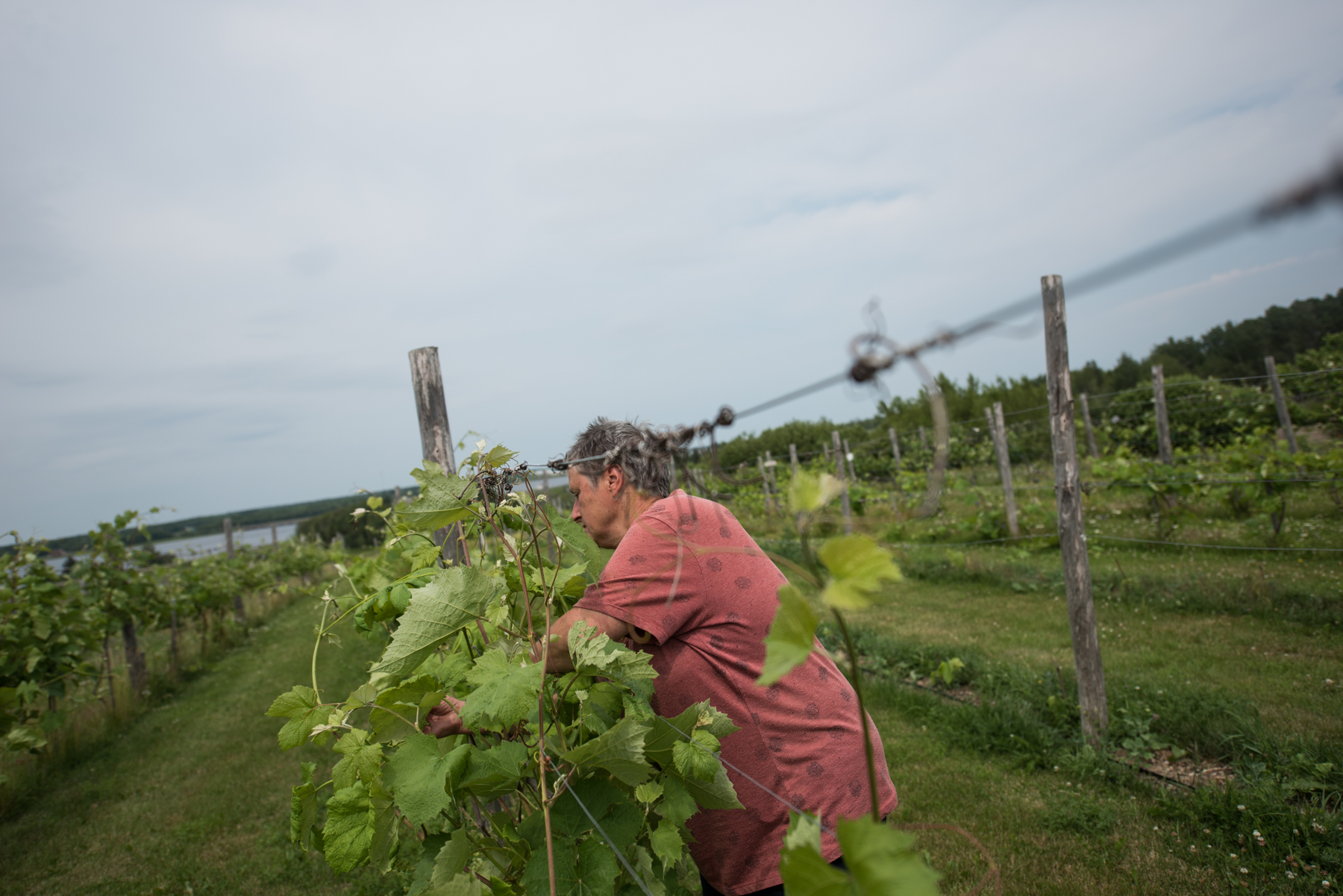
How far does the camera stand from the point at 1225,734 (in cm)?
361

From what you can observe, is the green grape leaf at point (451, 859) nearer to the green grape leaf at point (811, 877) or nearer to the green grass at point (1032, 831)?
the green grape leaf at point (811, 877)

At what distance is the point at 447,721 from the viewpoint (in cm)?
160

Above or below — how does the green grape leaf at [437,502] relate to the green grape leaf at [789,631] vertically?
above

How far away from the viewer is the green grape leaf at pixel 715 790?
1.42 m

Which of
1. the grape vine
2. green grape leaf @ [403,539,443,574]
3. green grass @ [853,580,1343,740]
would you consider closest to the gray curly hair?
the grape vine

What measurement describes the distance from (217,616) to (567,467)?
37.7 ft

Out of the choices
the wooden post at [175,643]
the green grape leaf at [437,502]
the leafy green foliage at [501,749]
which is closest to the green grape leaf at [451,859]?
the leafy green foliage at [501,749]

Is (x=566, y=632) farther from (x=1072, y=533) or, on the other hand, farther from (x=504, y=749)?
(x=1072, y=533)

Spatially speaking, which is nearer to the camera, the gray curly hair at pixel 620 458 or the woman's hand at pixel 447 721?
the woman's hand at pixel 447 721

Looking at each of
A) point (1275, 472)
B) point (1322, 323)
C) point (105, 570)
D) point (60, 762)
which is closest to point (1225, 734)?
point (1275, 472)

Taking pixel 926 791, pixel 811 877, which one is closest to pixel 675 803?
pixel 811 877

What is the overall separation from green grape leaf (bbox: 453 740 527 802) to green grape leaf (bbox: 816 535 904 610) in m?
0.96

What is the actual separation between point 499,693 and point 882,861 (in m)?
0.79

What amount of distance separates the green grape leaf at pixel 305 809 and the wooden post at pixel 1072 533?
3.87 meters
